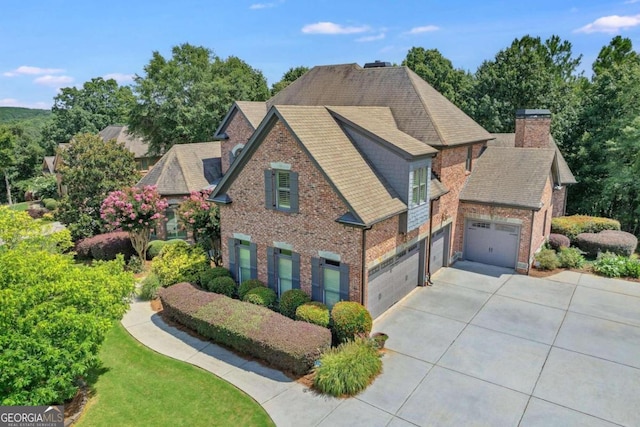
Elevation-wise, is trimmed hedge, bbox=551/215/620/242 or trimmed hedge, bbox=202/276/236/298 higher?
trimmed hedge, bbox=551/215/620/242

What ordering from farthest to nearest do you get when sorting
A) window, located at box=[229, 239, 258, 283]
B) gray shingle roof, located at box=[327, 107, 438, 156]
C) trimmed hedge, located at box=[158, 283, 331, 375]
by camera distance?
1. window, located at box=[229, 239, 258, 283]
2. gray shingle roof, located at box=[327, 107, 438, 156]
3. trimmed hedge, located at box=[158, 283, 331, 375]

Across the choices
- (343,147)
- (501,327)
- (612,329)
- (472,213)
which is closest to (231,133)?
(343,147)

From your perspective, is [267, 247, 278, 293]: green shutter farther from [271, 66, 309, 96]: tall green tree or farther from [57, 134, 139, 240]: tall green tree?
[271, 66, 309, 96]: tall green tree

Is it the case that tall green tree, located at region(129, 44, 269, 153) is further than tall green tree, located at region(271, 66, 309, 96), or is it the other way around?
tall green tree, located at region(271, 66, 309, 96)

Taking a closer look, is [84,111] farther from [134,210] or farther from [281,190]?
[281,190]

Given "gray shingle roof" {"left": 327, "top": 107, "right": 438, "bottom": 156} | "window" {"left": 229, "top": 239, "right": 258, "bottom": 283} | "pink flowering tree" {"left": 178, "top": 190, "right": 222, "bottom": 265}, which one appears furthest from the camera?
"pink flowering tree" {"left": 178, "top": 190, "right": 222, "bottom": 265}

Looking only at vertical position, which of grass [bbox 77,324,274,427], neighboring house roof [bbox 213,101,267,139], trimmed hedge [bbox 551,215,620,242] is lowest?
grass [bbox 77,324,274,427]

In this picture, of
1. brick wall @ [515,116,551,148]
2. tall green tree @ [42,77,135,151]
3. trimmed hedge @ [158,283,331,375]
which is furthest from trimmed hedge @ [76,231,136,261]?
tall green tree @ [42,77,135,151]
